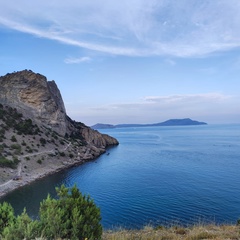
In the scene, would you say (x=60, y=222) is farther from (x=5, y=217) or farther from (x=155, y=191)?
(x=155, y=191)

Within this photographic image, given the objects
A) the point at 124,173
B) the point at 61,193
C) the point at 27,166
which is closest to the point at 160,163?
the point at 124,173

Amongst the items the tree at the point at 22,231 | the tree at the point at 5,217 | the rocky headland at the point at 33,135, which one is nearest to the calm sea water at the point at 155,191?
the rocky headland at the point at 33,135

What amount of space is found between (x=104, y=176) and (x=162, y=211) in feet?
73.7

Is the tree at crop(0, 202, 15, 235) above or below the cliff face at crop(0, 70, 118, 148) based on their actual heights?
below

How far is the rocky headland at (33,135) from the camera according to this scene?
4662 centimetres

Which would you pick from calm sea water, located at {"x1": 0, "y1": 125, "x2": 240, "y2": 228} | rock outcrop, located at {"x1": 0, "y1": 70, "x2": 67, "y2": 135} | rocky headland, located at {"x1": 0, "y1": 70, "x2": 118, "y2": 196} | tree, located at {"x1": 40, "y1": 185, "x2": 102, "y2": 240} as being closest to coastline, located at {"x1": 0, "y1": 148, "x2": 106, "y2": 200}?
rocky headland, located at {"x1": 0, "y1": 70, "x2": 118, "y2": 196}

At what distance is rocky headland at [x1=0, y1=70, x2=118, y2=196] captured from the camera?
153 ft

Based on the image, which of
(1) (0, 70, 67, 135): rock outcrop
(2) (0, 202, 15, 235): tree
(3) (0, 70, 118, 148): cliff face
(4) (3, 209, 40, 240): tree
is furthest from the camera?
(1) (0, 70, 67, 135): rock outcrop

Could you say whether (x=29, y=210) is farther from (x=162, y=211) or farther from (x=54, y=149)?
(x=54, y=149)

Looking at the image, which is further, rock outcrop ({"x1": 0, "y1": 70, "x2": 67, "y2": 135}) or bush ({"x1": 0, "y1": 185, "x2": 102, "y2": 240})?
rock outcrop ({"x1": 0, "y1": 70, "x2": 67, "y2": 135})

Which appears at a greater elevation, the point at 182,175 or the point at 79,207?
the point at 79,207

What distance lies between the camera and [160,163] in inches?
2350

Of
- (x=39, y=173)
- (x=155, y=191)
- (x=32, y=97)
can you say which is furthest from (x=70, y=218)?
(x=32, y=97)

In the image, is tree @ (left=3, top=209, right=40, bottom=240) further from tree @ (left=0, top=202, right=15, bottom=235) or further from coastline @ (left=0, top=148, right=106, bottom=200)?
coastline @ (left=0, top=148, right=106, bottom=200)
